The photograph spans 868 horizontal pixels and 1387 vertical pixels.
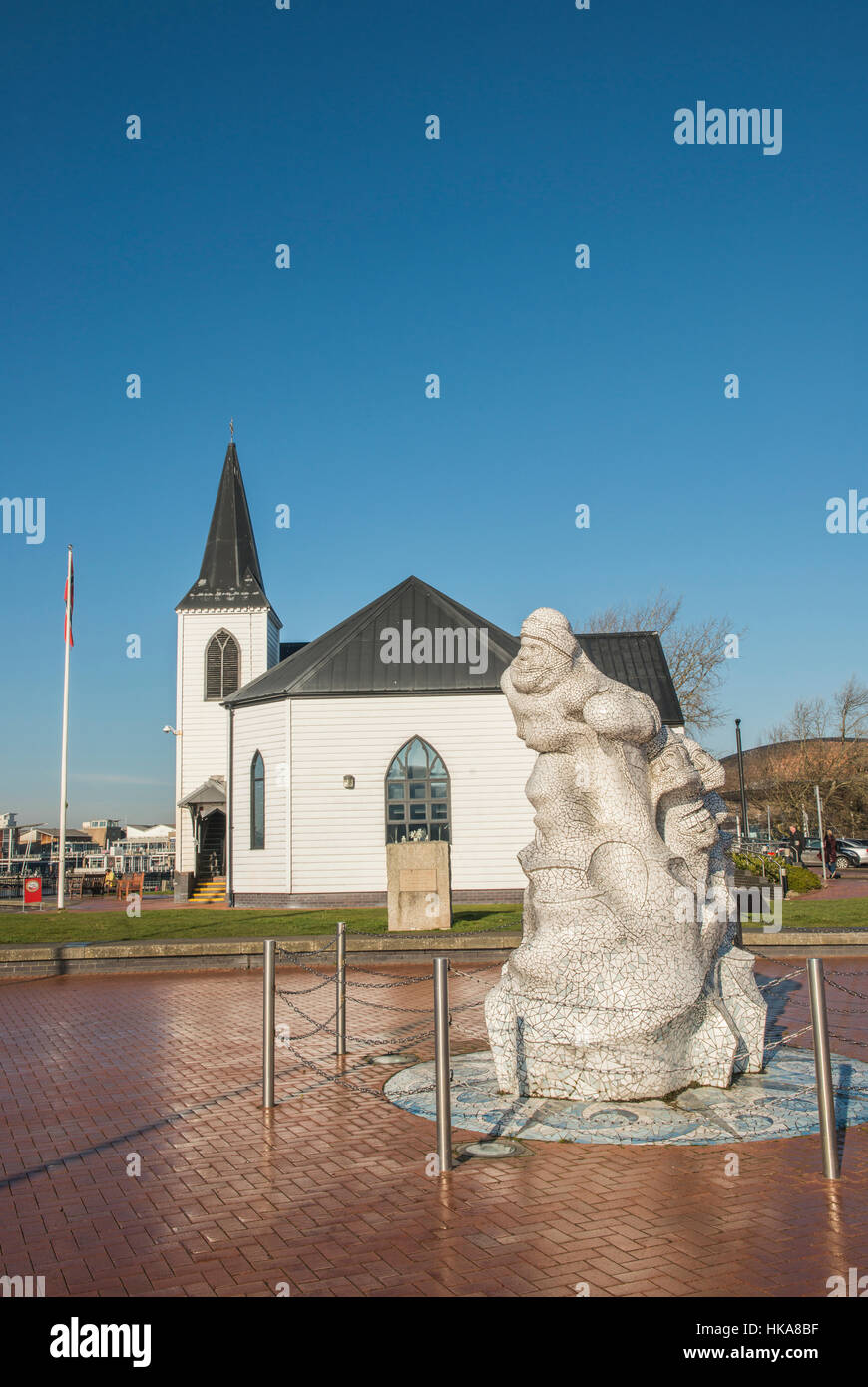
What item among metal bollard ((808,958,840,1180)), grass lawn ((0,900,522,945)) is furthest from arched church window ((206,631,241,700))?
metal bollard ((808,958,840,1180))

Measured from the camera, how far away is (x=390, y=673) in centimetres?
2841

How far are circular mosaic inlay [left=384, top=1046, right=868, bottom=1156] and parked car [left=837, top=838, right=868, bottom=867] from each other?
37971 mm

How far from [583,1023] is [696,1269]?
2.50m

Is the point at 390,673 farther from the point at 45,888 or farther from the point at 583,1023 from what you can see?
the point at 45,888

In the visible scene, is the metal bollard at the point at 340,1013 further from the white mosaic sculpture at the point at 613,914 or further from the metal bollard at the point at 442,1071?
the metal bollard at the point at 442,1071

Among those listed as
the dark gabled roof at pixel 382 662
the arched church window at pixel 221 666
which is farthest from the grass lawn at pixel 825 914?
the arched church window at pixel 221 666

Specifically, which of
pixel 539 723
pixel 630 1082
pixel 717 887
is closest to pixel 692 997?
pixel 630 1082

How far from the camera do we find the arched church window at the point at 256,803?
2878 centimetres

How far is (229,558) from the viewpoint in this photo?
41.2 meters

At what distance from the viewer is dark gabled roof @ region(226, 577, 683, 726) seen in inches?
1102

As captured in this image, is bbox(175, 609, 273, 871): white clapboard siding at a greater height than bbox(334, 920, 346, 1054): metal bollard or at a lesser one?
greater

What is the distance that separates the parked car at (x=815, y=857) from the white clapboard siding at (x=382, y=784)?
16017mm

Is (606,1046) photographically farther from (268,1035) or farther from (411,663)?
(411,663)

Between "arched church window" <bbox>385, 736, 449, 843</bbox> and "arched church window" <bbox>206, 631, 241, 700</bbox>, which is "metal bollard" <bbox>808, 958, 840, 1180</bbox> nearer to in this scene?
"arched church window" <bbox>385, 736, 449, 843</bbox>
